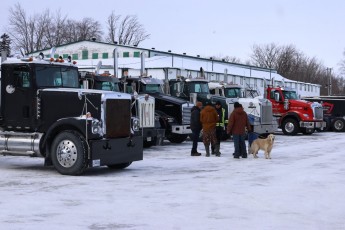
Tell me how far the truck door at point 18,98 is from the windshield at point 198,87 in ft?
40.9

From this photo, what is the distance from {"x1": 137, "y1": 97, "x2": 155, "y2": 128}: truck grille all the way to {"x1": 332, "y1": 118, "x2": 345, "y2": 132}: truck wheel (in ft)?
70.3

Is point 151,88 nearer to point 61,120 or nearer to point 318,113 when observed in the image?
point 61,120

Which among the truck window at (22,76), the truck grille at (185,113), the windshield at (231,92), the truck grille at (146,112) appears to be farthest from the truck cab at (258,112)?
the truck window at (22,76)

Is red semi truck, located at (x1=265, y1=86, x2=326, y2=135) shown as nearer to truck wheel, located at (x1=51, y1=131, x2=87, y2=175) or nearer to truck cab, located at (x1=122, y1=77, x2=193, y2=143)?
truck cab, located at (x1=122, y1=77, x2=193, y2=143)

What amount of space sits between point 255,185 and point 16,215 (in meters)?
5.14

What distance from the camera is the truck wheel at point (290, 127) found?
32.2 meters

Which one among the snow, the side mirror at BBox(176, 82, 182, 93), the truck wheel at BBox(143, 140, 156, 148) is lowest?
the snow

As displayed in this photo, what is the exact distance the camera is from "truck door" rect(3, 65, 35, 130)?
45.8 feet

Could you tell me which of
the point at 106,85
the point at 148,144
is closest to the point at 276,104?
the point at 148,144

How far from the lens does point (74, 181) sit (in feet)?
39.9

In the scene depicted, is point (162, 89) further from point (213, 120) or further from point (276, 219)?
point (276, 219)

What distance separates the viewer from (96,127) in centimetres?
1296

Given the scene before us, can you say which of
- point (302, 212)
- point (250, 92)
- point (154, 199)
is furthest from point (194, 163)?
point (250, 92)

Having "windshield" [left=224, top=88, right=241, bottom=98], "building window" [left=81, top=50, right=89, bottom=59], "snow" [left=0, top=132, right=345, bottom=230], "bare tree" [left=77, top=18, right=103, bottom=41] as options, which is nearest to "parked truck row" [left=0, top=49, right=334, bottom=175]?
"snow" [left=0, top=132, right=345, bottom=230]
